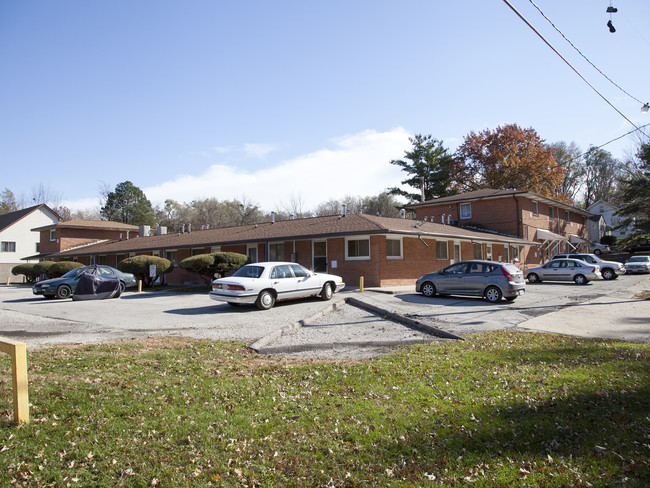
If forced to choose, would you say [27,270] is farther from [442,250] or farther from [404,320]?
[404,320]

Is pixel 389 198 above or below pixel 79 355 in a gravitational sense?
above

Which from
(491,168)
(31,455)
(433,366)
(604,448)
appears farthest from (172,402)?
(491,168)

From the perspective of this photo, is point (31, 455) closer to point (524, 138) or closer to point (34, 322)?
point (34, 322)

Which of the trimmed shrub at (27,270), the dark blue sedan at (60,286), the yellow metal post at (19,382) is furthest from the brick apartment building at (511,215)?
the yellow metal post at (19,382)

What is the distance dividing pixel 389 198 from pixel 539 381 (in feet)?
179

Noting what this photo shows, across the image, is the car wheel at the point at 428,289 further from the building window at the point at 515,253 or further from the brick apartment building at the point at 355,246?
the building window at the point at 515,253

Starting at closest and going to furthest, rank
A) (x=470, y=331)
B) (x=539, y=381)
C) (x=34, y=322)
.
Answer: (x=539, y=381) → (x=470, y=331) → (x=34, y=322)

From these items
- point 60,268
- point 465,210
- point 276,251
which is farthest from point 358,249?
point 60,268

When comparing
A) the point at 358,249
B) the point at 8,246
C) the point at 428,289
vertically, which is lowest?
the point at 428,289

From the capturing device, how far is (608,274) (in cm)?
2736

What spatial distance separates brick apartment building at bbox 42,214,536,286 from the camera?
21.0 meters

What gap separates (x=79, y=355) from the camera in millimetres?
6832

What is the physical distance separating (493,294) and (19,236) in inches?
2062

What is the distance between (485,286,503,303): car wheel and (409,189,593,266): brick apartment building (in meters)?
18.8
